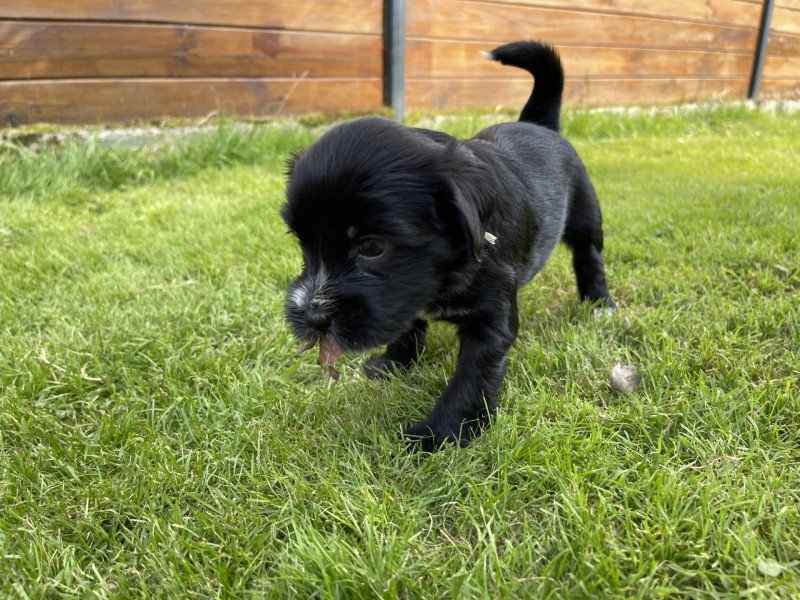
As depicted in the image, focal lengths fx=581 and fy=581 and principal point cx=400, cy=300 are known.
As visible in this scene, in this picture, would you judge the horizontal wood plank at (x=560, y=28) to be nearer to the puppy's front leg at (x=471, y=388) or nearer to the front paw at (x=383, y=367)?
the front paw at (x=383, y=367)

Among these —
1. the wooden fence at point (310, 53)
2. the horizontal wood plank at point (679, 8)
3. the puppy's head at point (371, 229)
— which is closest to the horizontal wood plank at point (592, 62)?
the wooden fence at point (310, 53)

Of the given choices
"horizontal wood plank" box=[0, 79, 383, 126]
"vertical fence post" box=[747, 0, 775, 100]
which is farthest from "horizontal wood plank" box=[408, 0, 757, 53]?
"horizontal wood plank" box=[0, 79, 383, 126]

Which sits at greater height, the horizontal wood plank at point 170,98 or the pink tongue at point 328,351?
the horizontal wood plank at point 170,98

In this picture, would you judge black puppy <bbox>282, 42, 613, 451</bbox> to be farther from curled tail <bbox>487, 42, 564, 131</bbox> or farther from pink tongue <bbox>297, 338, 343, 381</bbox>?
curled tail <bbox>487, 42, 564, 131</bbox>

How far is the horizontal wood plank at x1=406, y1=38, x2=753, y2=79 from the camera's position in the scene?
6363mm

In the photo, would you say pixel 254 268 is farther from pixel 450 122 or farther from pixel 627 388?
pixel 450 122

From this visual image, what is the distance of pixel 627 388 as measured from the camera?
5.92 ft

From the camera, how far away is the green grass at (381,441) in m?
1.19

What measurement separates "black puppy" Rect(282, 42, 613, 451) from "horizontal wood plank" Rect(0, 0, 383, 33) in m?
3.85

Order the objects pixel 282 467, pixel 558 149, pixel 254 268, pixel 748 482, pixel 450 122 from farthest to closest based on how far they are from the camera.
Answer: pixel 450 122
pixel 254 268
pixel 558 149
pixel 282 467
pixel 748 482

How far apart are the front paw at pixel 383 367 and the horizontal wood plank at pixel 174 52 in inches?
157

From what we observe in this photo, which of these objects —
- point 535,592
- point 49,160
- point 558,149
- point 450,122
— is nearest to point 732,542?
point 535,592

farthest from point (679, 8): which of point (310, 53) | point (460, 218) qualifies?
point (460, 218)

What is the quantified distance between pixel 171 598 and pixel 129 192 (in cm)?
389
